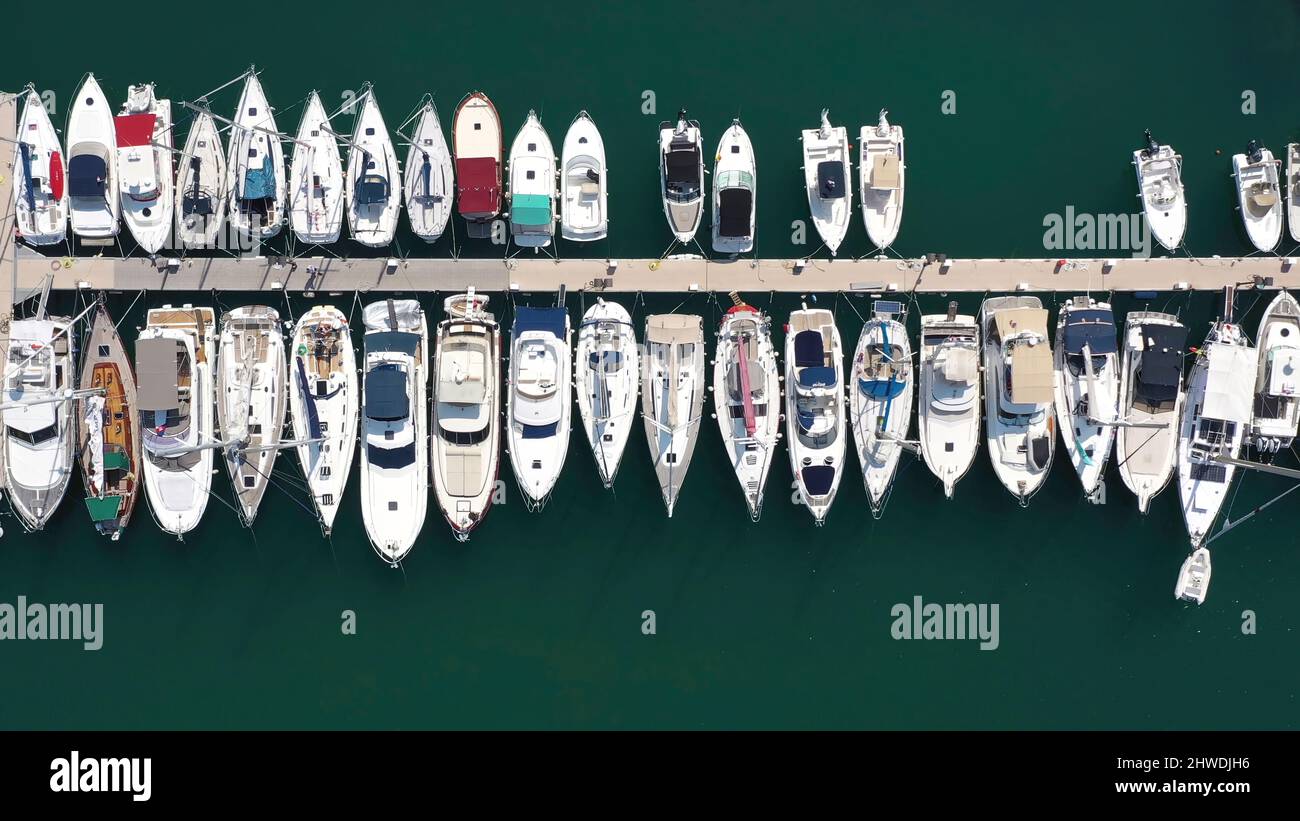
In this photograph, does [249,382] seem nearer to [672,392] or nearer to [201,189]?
[201,189]

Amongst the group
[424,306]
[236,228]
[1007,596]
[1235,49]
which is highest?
[1235,49]

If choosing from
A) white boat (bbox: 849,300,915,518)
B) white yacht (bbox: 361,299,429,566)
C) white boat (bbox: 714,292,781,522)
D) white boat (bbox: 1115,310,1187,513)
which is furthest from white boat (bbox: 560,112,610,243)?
white boat (bbox: 1115,310,1187,513)

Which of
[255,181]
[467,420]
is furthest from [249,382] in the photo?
[467,420]

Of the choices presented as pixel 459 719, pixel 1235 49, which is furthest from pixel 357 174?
pixel 1235 49

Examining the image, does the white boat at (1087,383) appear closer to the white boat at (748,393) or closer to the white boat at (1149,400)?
the white boat at (1149,400)

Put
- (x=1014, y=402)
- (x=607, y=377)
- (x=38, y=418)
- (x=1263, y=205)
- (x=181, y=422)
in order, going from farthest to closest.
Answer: (x=1263, y=205), (x=607, y=377), (x=181, y=422), (x=38, y=418), (x=1014, y=402)

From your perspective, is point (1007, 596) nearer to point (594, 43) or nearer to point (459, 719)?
point (459, 719)
